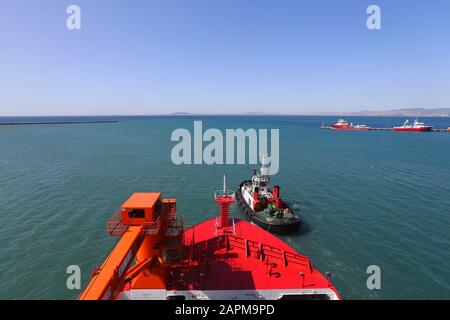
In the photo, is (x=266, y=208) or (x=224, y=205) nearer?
(x=224, y=205)

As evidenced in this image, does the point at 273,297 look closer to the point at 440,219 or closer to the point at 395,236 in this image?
the point at 395,236

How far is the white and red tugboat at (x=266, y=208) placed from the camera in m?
32.5

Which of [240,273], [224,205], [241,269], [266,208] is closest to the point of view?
[240,273]

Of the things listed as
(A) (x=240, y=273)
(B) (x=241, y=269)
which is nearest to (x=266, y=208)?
(B) (x=241, y=269)

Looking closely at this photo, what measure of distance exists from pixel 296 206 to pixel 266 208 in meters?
7.61

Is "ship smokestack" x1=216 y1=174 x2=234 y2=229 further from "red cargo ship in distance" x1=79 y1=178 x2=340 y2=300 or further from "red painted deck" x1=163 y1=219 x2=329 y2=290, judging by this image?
"red cargo ship in distance" x1=79 y1=178 x2=340 y2=300

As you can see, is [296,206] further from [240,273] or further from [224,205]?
[240,273]

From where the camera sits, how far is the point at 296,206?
41781 mm

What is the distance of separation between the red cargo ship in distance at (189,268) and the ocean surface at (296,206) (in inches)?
270

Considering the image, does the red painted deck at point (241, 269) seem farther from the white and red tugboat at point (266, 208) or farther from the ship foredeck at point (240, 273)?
the white and red tugboat at point (266, 208)

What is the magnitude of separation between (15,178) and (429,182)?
95258mm

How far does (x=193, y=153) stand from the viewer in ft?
290

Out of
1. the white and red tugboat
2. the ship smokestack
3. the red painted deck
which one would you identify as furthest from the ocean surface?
the ship smokestack
